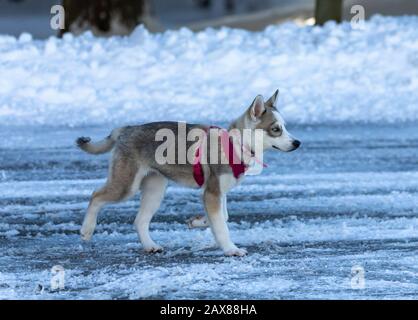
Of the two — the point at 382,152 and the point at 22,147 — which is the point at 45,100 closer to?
the point at 22,147

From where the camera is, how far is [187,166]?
9711 mm

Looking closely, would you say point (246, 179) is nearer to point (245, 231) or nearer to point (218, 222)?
point (245, 231)

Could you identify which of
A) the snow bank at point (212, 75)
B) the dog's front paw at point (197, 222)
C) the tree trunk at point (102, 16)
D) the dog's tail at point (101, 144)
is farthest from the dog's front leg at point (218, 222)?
the tree trunk at point (102, 16)

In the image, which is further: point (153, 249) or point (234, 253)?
point (153, 249)

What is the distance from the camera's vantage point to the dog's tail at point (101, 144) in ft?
32.6

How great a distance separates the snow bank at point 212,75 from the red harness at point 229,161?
6.86 meters

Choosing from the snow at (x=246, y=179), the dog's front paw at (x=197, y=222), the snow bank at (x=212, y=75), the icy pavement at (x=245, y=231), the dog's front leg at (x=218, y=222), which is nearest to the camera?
the icy pavement at (x=245, y=231)

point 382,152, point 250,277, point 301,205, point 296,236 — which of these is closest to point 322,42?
point 382,152

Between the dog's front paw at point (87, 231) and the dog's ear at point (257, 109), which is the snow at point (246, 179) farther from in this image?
the dog's ear at point (257, 109)

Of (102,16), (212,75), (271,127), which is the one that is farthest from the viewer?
(102,16)

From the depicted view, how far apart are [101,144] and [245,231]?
4.82 ft

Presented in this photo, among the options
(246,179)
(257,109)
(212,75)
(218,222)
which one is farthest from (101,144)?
(212,75)

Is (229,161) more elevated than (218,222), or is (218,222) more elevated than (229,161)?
(229,161)

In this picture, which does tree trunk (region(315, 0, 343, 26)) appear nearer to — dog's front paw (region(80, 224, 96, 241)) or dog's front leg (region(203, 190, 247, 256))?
dog's front paw (region(80, 224, 96, 241))
